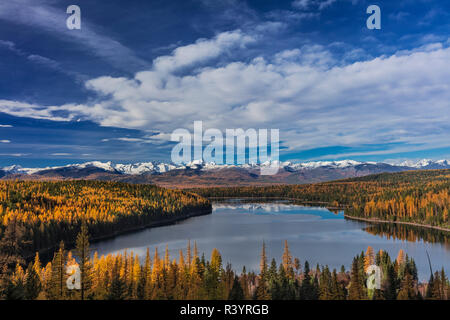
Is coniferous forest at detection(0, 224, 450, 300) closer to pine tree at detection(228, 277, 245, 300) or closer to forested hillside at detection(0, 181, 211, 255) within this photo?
pine tree at detection(228, 277, 245, 300)

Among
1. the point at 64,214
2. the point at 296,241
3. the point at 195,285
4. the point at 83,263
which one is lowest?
the point at 296,241

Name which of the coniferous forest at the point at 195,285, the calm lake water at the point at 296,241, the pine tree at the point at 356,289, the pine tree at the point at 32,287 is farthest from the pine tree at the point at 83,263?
the pine tree at the point at 356,289

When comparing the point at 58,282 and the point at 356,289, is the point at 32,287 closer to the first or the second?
the point at 58,282

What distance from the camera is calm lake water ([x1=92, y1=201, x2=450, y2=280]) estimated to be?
321ft

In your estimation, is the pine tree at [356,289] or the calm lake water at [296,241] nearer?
the pine tree at [356,289]

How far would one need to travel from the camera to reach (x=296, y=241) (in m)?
127

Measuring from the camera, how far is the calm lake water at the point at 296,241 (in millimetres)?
97750

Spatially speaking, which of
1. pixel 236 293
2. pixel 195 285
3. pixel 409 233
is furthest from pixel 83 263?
pixel 409 233

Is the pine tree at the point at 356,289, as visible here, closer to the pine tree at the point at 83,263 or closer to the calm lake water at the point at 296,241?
the calm lake water at the point at 296,241

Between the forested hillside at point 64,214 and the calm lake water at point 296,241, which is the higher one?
the forested hillside at point 64,214
